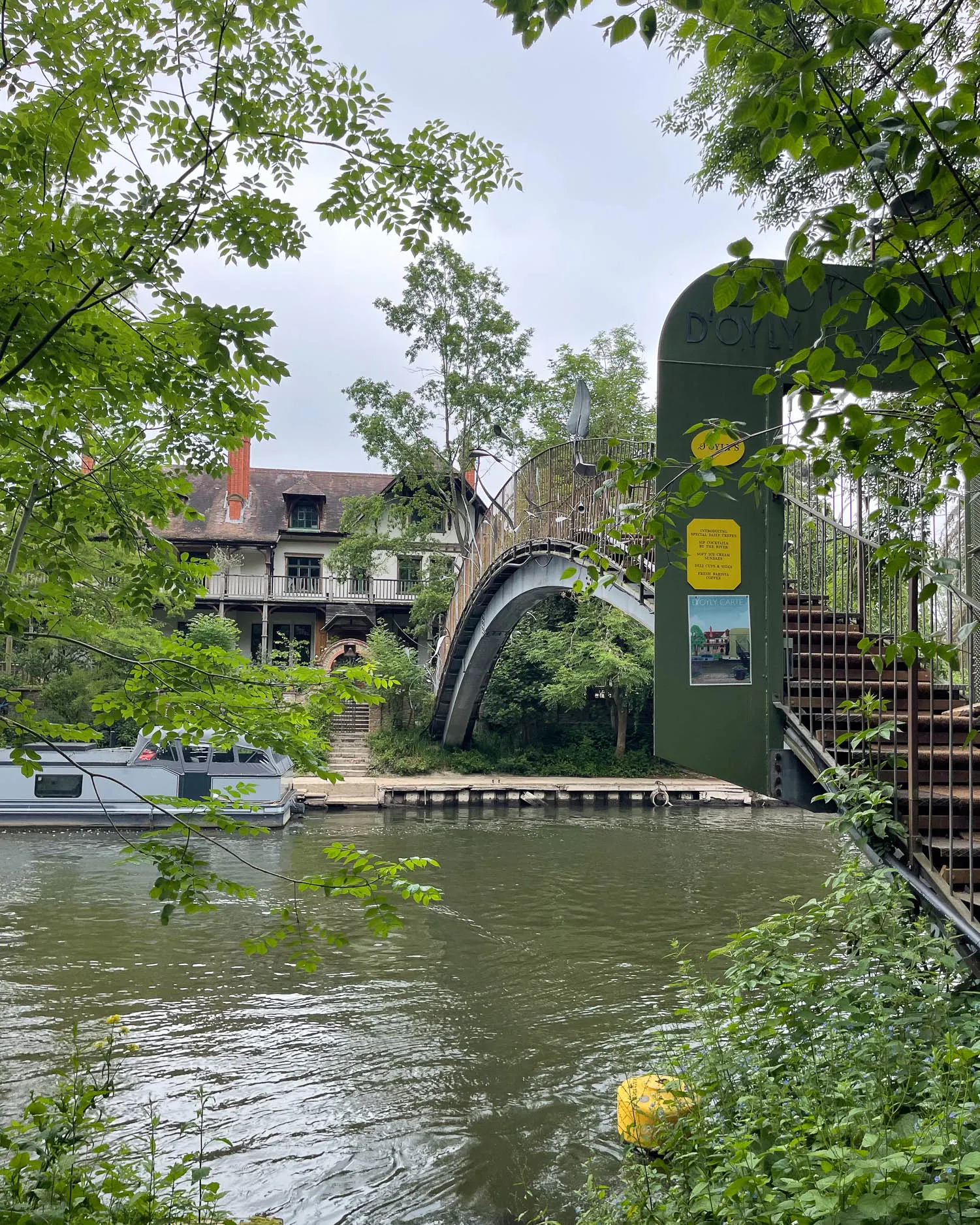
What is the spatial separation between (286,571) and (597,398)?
13.4m

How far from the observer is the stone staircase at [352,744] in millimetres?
25095

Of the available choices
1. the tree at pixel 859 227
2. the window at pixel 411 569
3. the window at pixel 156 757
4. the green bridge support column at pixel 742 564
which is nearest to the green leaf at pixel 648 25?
the tree at pixel 859 227

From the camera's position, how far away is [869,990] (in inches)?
161

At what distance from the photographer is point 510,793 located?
2280 cm

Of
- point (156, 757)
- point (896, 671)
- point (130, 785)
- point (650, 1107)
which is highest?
point (896, 671)

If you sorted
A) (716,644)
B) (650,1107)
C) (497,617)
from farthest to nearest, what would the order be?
(497,617) → (716,644) → (650,1107)

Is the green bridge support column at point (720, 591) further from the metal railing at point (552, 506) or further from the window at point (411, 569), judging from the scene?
the window at point (411, 569)

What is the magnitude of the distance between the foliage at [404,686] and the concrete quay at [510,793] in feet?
8.67

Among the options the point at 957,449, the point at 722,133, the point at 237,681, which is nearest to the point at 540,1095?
the point at 237,681

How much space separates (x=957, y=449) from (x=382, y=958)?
9.26 metres

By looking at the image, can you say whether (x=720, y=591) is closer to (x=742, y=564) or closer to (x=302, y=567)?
(x=742, y=564)

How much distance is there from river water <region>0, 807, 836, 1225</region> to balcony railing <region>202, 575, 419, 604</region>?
58.7 ft

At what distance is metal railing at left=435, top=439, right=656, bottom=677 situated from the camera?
39.9ft

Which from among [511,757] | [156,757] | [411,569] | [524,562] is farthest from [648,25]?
[411,569]
